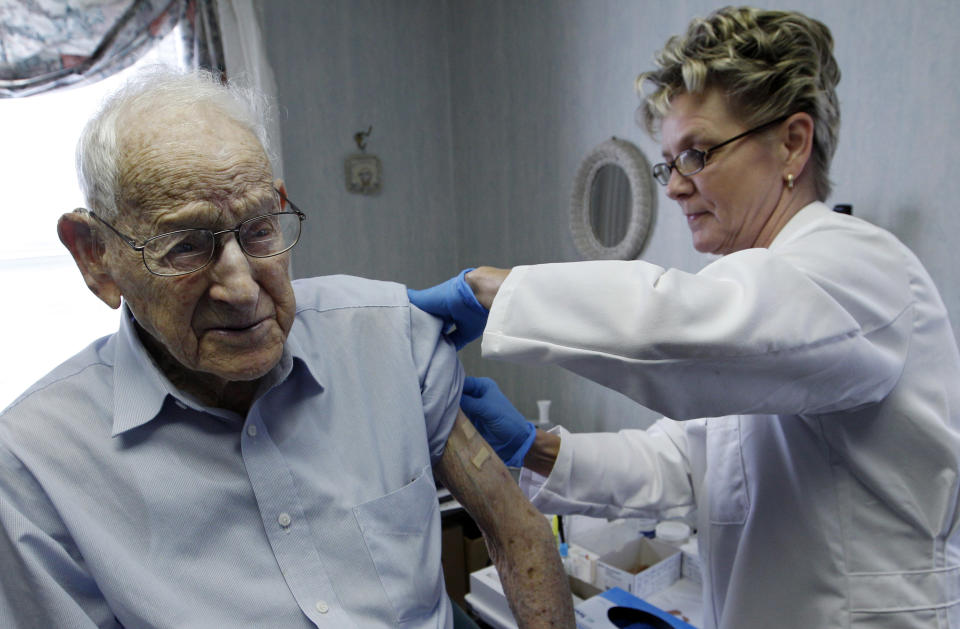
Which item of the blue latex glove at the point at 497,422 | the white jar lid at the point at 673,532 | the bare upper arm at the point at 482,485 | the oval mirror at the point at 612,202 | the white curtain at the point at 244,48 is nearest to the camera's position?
the bare upper arm at the point at 482,485

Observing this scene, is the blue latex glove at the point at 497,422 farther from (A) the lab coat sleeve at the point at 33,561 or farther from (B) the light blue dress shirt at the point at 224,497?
(A) the lab coat sleeve at the point at 33,561

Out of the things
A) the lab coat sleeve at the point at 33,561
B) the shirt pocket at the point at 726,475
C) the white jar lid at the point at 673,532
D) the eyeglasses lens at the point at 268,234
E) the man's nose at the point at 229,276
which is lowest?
the white jar lid at the point at 673,532

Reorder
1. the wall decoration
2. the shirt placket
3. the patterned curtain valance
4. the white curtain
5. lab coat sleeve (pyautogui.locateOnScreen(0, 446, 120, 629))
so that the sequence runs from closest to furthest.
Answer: lab coat sleeve (pyautogui.locateOnScreen(0, 446, 120, 629))
the shirt placket
the patterned curtain valance
the white curtain
the wall decoration

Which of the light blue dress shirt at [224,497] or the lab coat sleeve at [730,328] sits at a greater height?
the lab coat sleeve at [730,328]

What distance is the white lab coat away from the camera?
2.49ft

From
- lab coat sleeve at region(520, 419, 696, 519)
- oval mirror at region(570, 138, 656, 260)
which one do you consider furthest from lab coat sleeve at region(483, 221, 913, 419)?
oval mirror at region(570, 138, 656, 260)

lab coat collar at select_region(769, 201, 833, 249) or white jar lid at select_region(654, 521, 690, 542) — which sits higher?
lab coat collar at select_region(769, 201, 833, 249)

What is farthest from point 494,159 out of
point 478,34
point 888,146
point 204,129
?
point 204,129

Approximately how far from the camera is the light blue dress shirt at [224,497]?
2.54 ft

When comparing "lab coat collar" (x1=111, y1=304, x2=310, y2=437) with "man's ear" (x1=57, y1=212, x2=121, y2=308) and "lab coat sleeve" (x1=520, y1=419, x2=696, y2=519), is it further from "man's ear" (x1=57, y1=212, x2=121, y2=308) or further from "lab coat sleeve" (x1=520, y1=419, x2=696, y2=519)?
"lab coat sleeve" (x1=520, y1=419, x2=696, y2=519)

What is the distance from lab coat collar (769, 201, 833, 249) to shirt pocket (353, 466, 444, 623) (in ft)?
→ 2.31

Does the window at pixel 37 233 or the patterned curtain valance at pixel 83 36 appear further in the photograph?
the window at pixel 37 233

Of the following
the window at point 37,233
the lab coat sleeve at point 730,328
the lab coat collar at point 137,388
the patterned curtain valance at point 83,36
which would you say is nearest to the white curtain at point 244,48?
the patterned curtain valance at point 83,36

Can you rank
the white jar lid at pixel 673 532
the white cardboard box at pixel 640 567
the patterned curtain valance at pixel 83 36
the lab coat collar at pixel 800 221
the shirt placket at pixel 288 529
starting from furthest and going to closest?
the patterned curtain valance at pixel 83 36
the white jar lid at pixel 673 532
the white cardboard box at pixel 640 567
the lab coat collar at pixel 800 221
the shirt placket at pixel 288 529
